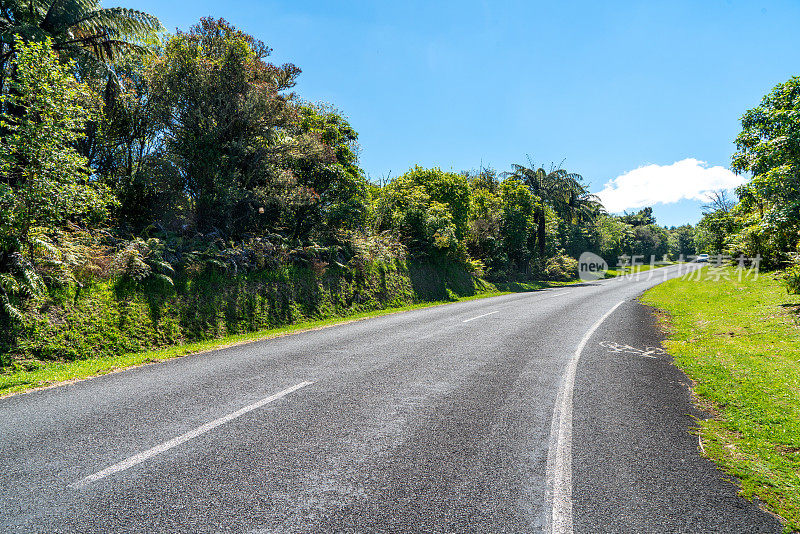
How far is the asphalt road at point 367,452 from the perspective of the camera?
119 inches

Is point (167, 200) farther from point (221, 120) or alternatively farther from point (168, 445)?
point (168, 445)

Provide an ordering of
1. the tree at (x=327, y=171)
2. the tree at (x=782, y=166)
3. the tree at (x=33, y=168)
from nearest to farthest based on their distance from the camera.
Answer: the tree at (x=33, y=168) < the tree at (x=782, y=166) < the tree at (x=327, y=171)

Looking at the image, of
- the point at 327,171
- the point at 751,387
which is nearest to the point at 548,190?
the point at 327,171

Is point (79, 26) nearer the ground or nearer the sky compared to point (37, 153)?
nearer the sky

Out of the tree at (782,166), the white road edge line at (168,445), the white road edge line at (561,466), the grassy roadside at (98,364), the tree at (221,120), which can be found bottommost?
the white road edge line at (561,466)

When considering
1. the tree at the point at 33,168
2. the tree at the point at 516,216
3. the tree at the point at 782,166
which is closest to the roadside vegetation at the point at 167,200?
the tree at the point at 33,168

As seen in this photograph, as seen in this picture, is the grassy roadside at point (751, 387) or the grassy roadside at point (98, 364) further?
the grassy roadside at point (98, 364)

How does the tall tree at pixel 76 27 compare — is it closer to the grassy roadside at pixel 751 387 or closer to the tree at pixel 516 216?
the grassy roadside at pixel 751 387

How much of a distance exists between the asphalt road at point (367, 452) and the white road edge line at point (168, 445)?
2cm

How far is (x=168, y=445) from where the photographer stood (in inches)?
162

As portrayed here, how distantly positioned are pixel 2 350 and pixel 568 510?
1014 cm

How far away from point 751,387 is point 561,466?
4.41m

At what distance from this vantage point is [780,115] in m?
11.1

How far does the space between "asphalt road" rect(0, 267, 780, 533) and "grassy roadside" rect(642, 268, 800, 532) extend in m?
0.24
